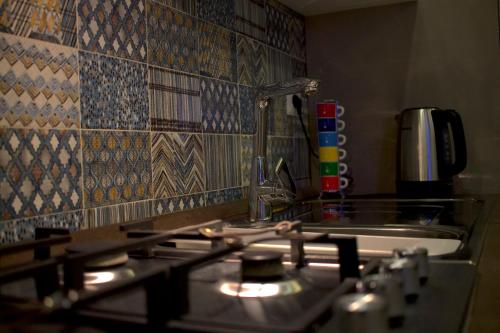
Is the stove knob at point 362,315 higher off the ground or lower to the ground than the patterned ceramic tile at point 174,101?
lower

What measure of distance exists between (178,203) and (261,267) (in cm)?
57

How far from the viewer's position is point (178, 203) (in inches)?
43.8

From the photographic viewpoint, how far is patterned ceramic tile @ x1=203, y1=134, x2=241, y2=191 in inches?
48.4

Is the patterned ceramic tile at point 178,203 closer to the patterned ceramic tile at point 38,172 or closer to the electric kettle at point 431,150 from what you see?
the patterned ceramic tile at point 38,172

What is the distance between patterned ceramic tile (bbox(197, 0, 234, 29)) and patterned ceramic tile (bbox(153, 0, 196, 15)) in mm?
23

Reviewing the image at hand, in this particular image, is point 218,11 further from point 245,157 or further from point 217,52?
point 245,157

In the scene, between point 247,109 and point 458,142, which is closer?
point 247,109

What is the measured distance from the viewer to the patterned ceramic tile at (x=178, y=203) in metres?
1.06

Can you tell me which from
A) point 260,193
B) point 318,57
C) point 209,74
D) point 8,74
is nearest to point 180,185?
point 260,193

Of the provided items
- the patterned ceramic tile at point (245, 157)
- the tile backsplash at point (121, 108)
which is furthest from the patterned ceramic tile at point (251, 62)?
the patterned ceramic tile at point (245, 157)

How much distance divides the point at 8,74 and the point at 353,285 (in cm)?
56

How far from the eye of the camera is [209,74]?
1250mm

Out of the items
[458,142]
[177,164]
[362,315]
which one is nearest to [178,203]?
[177,164]

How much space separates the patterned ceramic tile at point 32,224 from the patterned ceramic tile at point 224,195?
0.41 m
